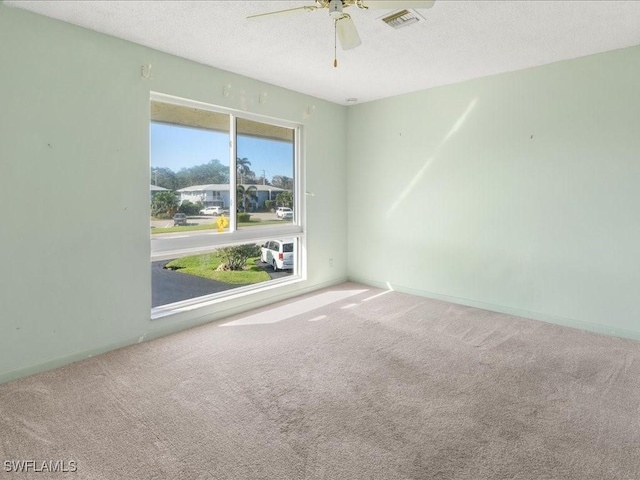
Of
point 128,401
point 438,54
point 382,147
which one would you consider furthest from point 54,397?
point 382,147

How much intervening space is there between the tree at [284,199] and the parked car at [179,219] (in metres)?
1.28

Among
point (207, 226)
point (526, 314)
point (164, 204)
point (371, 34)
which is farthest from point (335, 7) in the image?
point (526, 314)

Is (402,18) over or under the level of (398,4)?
over

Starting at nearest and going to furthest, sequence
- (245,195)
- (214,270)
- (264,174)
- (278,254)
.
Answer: (214,270)
(245,195)
(264,174)
(278,254)

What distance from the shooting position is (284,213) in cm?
478

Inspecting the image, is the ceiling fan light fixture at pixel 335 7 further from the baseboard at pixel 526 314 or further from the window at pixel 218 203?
the baseboard at pixel 526 314

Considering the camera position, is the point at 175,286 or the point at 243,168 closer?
the point at 175,286

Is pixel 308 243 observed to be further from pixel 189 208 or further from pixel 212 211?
pixel 189 208

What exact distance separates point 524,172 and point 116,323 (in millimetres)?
4128

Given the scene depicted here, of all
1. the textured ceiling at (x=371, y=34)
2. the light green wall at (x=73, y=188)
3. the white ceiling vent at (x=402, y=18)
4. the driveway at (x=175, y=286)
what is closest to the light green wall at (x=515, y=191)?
the textured ceiling at (x=371, y=34)

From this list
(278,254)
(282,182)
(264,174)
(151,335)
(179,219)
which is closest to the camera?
(151,335)

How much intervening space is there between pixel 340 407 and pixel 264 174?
2.90m

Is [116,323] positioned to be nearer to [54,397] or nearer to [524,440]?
[54,397]
